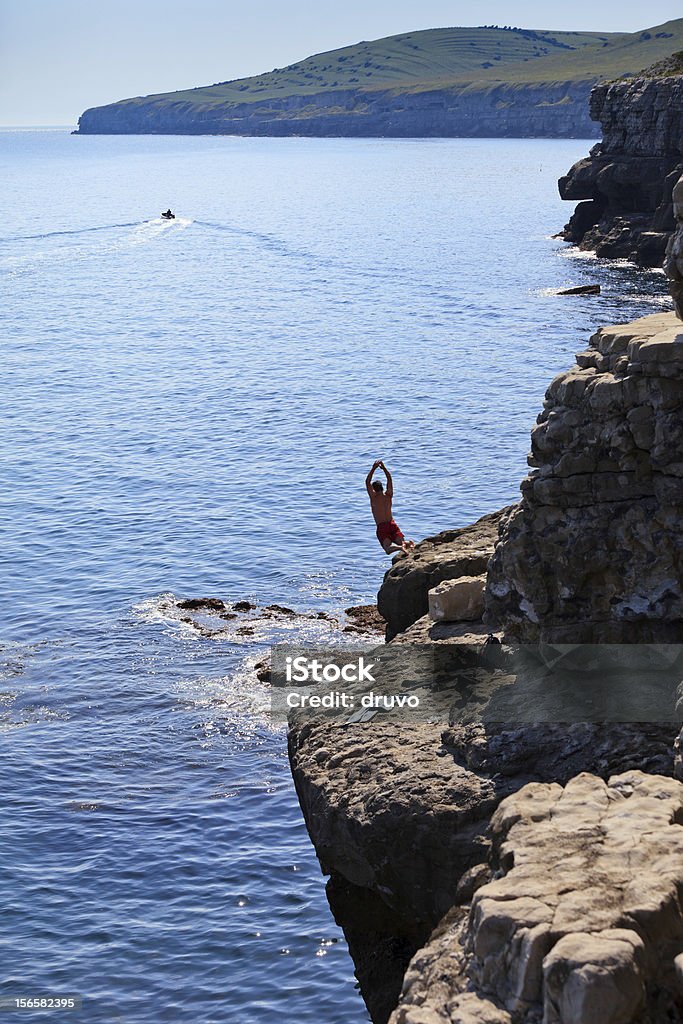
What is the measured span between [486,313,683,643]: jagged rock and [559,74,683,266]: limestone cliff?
74370 mm

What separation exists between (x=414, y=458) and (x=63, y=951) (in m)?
29.0

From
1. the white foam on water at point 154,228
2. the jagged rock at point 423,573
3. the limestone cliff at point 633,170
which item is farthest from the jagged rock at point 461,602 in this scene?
the white foam on water at point 154,228

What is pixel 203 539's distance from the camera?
37.6 m

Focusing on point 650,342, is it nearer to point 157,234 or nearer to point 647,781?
point 647,781

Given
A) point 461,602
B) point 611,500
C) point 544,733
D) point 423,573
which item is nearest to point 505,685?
point 544,733

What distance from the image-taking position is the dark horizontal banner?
59.0 ft

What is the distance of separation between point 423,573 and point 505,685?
19.4 ft

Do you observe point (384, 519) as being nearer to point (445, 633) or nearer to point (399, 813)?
point (445, 633)

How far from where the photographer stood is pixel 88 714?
86.5 ft

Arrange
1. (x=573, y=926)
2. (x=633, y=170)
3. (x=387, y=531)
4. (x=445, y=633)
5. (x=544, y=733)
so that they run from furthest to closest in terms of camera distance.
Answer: (x=633, y=170) → (x=387, y=531) → (x=445, y=633) → (x=544, y=733) → (x=573, y=926)

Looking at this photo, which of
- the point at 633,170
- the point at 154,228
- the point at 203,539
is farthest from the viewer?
the point at 154,228

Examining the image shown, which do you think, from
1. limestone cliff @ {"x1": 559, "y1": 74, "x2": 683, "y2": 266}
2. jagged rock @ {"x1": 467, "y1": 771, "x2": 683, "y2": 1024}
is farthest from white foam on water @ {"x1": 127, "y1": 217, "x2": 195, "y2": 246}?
jagged rock @ {"x1": 467, "y1": 771, "x2": 683, "y2": 1024}

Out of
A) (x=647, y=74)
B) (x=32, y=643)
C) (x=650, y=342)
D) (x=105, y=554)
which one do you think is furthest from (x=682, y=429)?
(x=647, y=74)

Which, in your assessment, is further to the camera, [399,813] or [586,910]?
[399,813]
